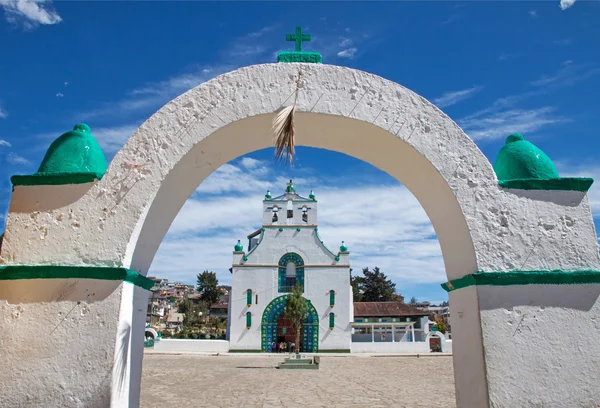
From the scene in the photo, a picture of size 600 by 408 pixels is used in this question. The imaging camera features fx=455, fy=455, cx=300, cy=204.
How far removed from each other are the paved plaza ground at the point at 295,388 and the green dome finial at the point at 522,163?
4662 millimetres

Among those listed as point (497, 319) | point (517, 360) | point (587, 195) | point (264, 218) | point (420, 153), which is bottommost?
point (517, 360)

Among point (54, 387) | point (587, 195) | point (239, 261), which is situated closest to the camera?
point (54, 387)

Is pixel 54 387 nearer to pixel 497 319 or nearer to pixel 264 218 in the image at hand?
pixel 497 319

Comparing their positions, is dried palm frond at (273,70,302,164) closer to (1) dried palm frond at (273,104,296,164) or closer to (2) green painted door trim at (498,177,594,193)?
(1) dried palm frond at (273,104,296,164)

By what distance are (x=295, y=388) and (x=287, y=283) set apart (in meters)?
15.9

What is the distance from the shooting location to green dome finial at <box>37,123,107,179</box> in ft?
12.1

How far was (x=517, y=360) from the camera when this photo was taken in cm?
329

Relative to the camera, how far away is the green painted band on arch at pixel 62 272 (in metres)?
3.39

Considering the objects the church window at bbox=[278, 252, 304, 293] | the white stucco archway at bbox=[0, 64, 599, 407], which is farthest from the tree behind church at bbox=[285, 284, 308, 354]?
the white stucco archway at bbox=[0, 64, 599, 407]

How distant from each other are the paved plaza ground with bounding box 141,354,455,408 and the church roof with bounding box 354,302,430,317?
14.2 metres

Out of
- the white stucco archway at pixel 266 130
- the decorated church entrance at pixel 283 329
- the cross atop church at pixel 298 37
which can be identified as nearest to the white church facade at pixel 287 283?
the decorated church entrance at pixel 283 329

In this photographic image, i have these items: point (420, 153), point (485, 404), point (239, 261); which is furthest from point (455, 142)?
point (239, 261)

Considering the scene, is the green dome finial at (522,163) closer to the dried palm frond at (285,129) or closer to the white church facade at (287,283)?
the dried palm frond at (285,129)

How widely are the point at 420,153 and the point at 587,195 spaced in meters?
1.36
